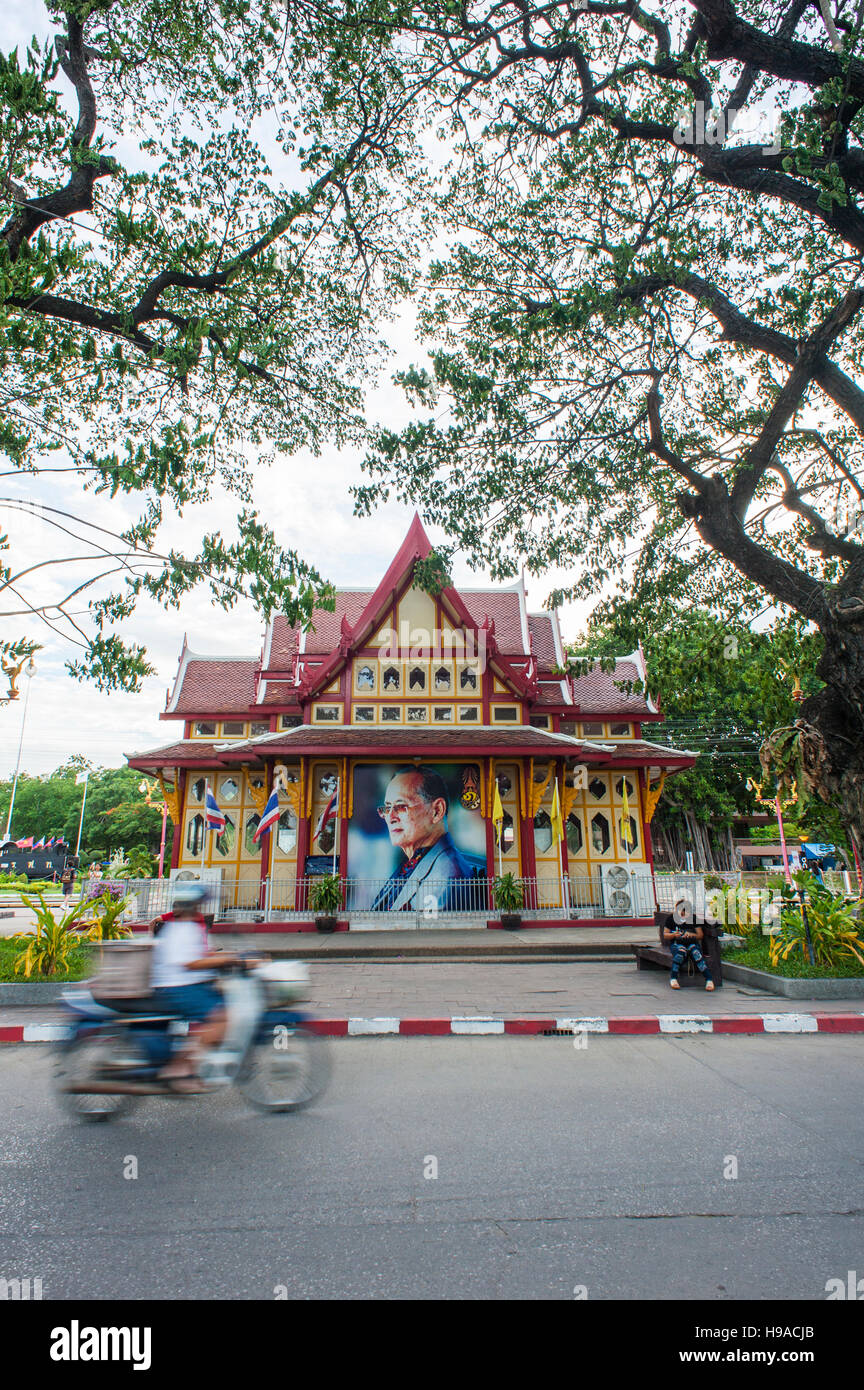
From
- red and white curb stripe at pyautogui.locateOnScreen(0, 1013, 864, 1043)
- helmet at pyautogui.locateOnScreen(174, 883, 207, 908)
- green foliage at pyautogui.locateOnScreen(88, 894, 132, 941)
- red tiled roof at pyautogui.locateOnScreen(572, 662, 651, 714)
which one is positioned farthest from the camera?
red tiled roof at pyautogui.locateOnScreen(572, 662, 651, 714)

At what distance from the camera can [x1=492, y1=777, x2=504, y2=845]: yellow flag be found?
18.2 metres

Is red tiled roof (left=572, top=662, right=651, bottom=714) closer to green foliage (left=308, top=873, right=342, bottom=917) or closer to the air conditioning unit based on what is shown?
the air conditioning unit

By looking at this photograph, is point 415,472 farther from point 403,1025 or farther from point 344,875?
point 344,875

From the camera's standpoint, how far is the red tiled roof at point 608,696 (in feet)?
71.1

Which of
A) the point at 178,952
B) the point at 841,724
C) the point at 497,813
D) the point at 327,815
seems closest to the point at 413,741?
the point at 497,813

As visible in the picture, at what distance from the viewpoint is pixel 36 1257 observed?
298cm

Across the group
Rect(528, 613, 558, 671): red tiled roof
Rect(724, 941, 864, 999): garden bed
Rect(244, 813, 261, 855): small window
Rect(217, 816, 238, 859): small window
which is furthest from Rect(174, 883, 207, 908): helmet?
Rect(528, 613, 558, 671): red tiled roof

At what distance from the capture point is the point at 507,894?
1705cm

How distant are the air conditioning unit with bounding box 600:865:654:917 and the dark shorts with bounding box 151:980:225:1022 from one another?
14.7 m

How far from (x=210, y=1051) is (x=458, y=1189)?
187 centimetres

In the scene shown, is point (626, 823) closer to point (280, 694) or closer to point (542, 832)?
point (542, 832)

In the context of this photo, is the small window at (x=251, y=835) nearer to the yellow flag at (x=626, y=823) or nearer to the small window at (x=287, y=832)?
the small window at (x=287, y=832)

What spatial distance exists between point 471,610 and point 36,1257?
20752mm

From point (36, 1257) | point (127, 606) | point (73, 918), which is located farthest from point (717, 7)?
point (73, 918)
